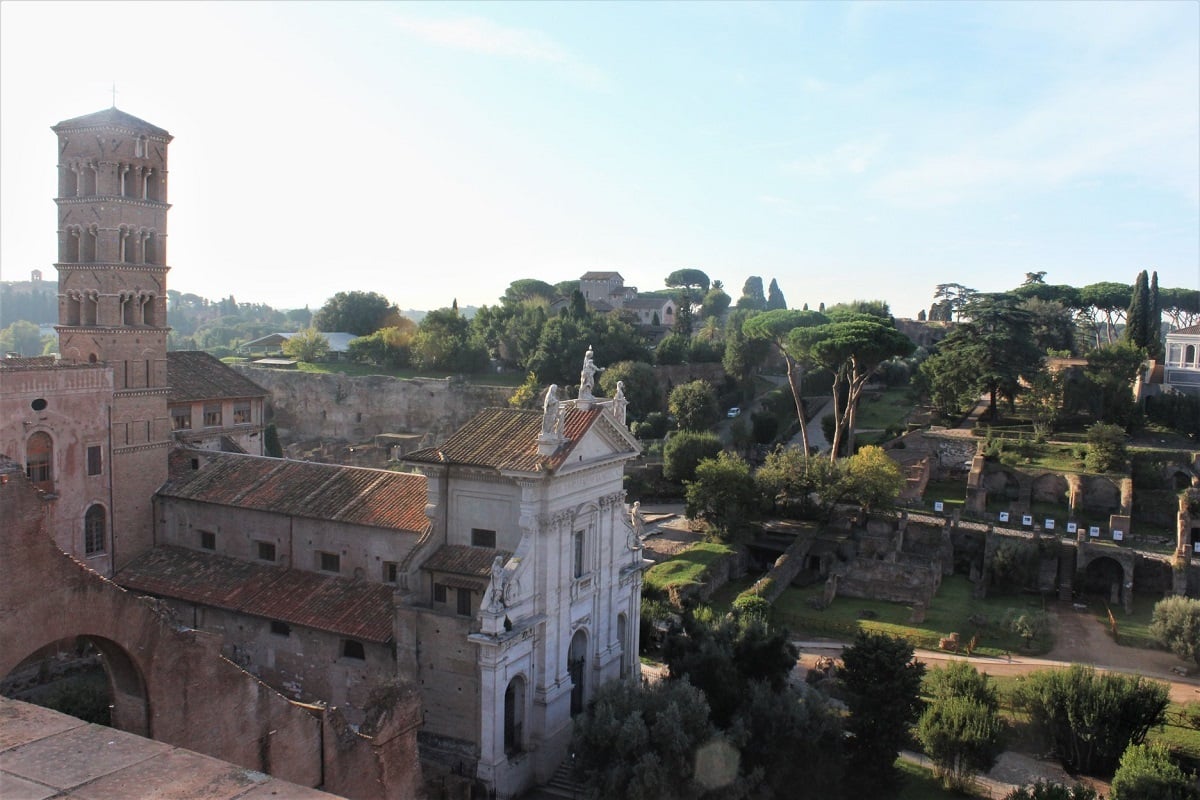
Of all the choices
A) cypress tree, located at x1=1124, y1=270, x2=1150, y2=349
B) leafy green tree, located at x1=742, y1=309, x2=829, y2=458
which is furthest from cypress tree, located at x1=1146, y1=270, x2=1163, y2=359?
leafy green tree, located at x1=742, y1=309, x2=829, y2=458

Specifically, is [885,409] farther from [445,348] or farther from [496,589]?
[496,589]

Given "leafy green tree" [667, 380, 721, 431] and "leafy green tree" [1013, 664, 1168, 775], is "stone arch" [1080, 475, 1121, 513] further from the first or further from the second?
"leafy green tree" [1013, 664, 1168, 775]

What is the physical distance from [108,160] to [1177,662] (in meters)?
41.0

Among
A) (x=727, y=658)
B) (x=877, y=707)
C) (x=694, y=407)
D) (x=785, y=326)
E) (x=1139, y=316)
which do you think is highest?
(x=1139, y=316)

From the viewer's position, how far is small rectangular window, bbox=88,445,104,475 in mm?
28370

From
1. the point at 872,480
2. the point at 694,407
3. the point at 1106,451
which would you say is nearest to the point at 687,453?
the point at 694,407

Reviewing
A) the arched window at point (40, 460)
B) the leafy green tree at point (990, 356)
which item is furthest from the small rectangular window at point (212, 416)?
the leafy green tree at point (990, 356)

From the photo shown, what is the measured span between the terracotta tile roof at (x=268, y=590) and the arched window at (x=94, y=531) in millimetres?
1091

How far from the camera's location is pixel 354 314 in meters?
89.6

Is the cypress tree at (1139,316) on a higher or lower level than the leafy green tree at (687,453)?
higher

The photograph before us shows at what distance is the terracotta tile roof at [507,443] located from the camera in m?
23.2

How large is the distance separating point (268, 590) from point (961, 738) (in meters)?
19.5

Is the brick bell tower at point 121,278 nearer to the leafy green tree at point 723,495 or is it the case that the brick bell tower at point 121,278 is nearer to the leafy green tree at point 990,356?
the leafy green tree at point 723,495

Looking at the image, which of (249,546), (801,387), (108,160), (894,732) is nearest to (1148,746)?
(894,732)
